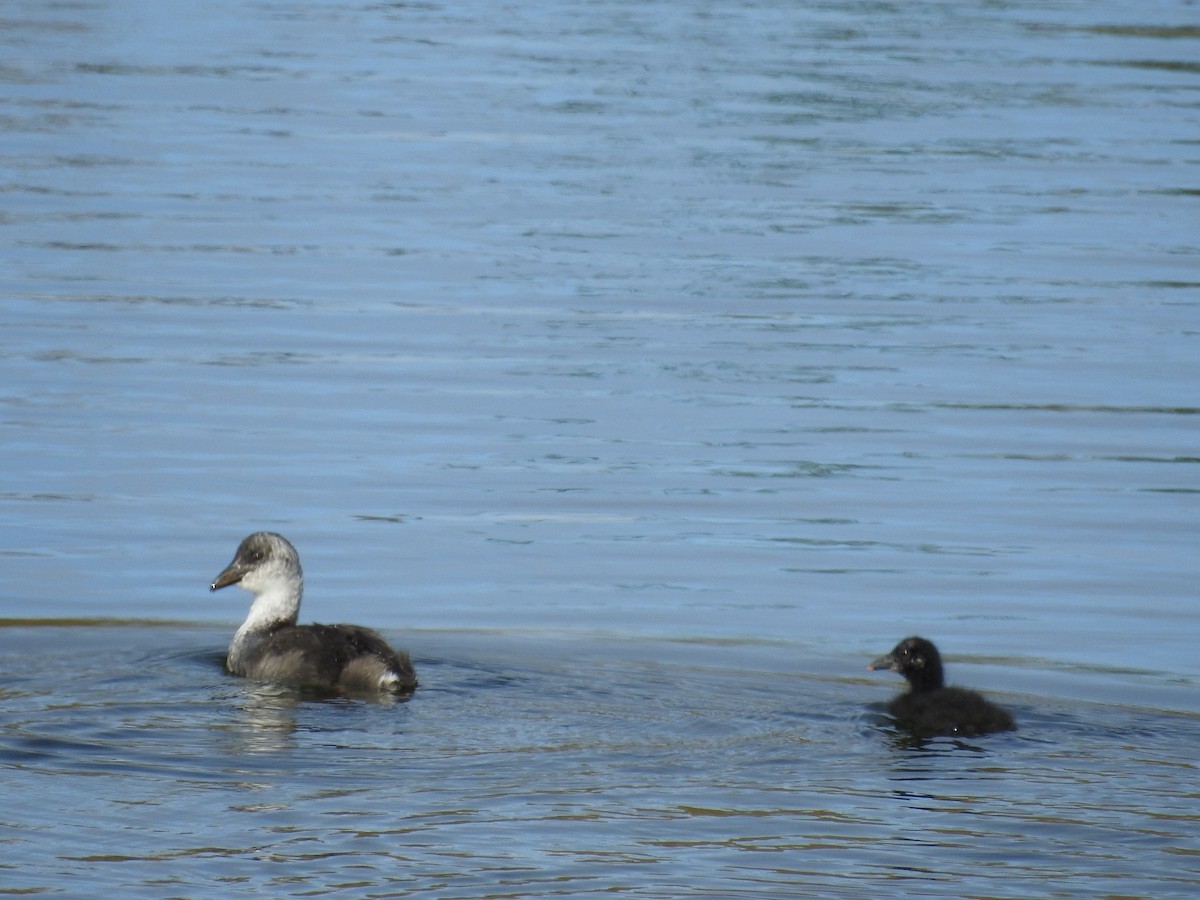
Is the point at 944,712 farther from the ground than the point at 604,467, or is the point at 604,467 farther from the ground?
the point at 604,467

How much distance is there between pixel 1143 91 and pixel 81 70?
11.8 metres

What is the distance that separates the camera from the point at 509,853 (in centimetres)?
759

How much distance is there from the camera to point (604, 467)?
13.8 meters

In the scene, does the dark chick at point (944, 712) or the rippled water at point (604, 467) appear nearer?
the rippled water at point (604, 467)

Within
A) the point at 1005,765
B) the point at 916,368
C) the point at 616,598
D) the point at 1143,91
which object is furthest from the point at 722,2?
the point at 1005,765

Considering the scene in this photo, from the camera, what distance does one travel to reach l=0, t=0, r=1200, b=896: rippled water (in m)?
8.00

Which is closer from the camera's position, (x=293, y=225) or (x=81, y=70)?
(x=293, y=225)

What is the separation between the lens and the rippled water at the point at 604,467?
800 centimetres

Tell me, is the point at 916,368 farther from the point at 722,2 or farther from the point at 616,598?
the point at 722,2

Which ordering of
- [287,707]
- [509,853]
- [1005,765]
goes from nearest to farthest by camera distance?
[509,853], [1005,765], [287,707]

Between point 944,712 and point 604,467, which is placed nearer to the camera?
point 944,712

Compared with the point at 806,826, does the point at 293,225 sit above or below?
above

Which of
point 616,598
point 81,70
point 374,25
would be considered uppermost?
point 374,25

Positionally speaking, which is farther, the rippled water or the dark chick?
the dark chick
